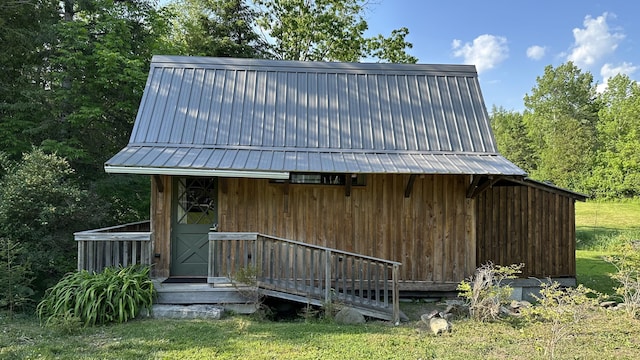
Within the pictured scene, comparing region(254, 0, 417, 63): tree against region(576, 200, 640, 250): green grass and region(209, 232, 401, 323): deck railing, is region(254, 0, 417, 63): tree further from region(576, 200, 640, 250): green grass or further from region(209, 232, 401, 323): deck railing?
region(209, 232, 401, 323): deck railing

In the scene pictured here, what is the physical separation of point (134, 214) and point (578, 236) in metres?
18.3

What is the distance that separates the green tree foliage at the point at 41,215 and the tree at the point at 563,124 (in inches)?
1204

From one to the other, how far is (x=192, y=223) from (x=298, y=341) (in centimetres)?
355

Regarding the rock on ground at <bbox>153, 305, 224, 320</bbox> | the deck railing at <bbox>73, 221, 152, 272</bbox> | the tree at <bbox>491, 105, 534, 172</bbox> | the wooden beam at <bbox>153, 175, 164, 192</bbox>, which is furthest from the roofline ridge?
the tree at <bbox>491, 105, 534, 172</bbox>

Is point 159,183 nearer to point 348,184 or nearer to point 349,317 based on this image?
point 348,184

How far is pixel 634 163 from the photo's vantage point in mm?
24000

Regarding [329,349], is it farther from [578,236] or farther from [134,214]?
[578,236]

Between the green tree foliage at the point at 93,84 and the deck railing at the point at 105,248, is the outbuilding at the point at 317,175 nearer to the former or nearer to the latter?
the deck railing at the point at 105,248

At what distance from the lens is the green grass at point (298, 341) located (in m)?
4.59

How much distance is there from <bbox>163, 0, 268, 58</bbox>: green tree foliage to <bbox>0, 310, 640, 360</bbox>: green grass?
15.4 m

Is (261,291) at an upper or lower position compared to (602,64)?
lower

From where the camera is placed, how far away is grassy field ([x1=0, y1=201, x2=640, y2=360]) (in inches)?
181

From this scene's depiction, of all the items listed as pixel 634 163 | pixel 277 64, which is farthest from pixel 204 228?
pixel 634 163

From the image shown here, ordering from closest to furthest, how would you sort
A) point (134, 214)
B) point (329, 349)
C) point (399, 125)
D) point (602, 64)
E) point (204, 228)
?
point (329, 349)
point (204, 228)
point (399, 125)
point (134, 214)
point (602, 64)
